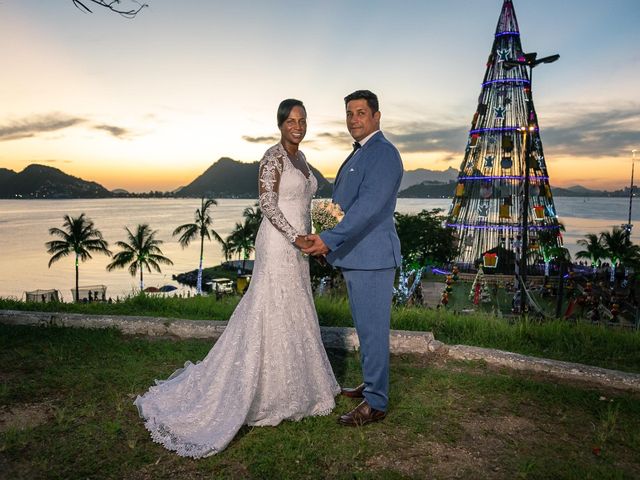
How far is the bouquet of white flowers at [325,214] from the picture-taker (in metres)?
4.51

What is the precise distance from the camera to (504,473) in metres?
3.37

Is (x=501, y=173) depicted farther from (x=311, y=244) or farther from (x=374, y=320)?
(x=311, y=244)

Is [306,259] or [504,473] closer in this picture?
[504,473]

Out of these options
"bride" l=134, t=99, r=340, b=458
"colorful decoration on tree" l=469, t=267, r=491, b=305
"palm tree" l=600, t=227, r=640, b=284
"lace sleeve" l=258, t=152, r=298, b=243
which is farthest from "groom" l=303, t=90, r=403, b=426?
"palm tree" l=600, t=227, r=640, b=284

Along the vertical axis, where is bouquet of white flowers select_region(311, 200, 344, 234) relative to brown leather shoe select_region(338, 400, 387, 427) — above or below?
above

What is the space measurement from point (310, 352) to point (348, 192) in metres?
1.58

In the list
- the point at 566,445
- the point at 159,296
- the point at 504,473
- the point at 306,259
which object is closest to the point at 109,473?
the point at 306,259

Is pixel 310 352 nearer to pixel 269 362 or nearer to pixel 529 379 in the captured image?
pixel 269 362

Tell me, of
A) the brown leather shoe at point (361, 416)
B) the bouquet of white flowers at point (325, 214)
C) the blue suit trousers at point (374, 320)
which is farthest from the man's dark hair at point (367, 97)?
the brown leather shoe at point (361, 416)

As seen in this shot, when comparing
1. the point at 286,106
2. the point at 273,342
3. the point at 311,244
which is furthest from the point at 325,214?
the point at 273,342

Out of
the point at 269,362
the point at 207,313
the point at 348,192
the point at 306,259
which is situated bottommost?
the point at 207,313

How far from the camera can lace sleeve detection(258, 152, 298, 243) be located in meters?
4.14

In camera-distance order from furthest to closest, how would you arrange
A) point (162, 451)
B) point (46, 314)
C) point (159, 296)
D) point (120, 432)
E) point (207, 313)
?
point (159, 296) < point (207, 313) < point (46, 314) < point (120, 432) < point (162, 451)

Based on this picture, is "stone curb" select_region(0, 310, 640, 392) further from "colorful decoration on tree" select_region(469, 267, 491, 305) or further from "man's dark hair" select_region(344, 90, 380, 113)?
"colorful decoration on tree" select_region(469, 267, 491, 305)
